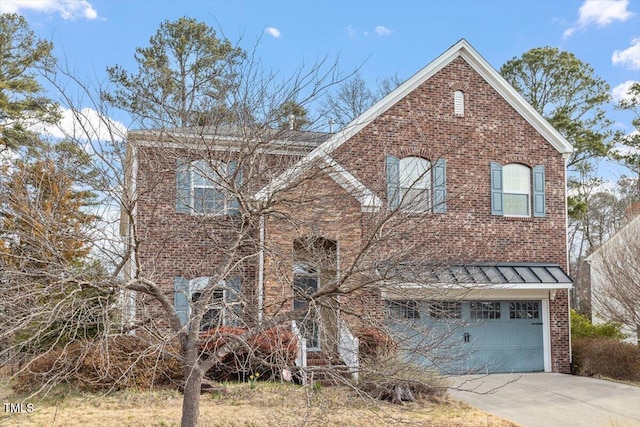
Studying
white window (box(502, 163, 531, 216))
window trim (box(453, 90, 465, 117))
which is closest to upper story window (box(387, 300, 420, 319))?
white window (box(502, 163, 531, 216))

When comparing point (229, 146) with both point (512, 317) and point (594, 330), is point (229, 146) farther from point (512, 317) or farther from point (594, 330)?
point (594, 330)

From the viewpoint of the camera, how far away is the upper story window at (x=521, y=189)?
60.0 ft

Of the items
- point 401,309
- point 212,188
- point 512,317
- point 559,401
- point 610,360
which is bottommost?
point 559,401

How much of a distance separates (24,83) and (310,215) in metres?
20.0

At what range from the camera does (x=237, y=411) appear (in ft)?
37.6

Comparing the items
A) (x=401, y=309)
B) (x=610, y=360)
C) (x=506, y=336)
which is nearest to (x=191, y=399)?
(x=401, y=309)

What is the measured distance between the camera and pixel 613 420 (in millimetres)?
11859

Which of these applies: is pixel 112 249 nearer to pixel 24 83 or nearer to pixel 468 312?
pixel 468 312

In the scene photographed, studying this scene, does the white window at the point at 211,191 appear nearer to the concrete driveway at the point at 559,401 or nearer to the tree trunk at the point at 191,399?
the tree trunk at the point at 191,399

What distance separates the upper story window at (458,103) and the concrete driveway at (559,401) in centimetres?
714

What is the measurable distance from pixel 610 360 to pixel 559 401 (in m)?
4.30

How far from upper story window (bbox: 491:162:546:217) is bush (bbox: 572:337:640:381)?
3.89 meters

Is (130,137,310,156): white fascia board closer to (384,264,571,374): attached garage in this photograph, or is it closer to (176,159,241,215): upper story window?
(176,159,241,215): upper story window

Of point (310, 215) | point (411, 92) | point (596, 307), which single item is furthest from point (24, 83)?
point (596, 307)
